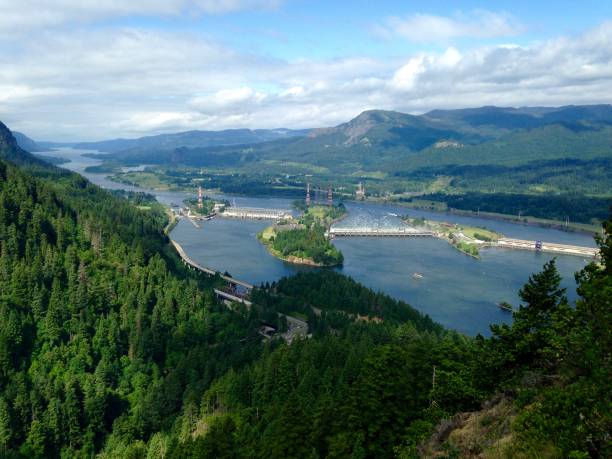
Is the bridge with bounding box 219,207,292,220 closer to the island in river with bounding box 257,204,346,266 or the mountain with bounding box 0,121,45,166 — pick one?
the island in river with bounding box 257,204,346,266

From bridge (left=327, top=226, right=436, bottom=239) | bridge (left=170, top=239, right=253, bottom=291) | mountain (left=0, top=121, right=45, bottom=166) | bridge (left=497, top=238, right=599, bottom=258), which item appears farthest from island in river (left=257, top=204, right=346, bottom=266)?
mountain (left=0, top=121, right=45, bottom=166)

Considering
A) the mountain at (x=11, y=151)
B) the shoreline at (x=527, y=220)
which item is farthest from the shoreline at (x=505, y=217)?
the mountain at (x=11, y=151)

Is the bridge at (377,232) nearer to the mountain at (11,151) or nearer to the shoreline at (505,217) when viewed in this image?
the shoreline at (505,217)

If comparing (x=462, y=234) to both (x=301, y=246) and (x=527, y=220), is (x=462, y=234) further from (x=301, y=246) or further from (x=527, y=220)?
(x=301, y=246)

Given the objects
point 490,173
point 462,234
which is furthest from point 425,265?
point 490,173

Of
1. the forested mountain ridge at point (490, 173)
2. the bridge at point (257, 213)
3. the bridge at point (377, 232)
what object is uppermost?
the forested mountain ridge at point (490, 173)

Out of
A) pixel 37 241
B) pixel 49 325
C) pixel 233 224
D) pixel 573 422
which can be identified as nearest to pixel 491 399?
pixel 573 422

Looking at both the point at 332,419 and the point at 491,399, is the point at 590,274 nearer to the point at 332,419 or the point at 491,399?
the point at 491,399
